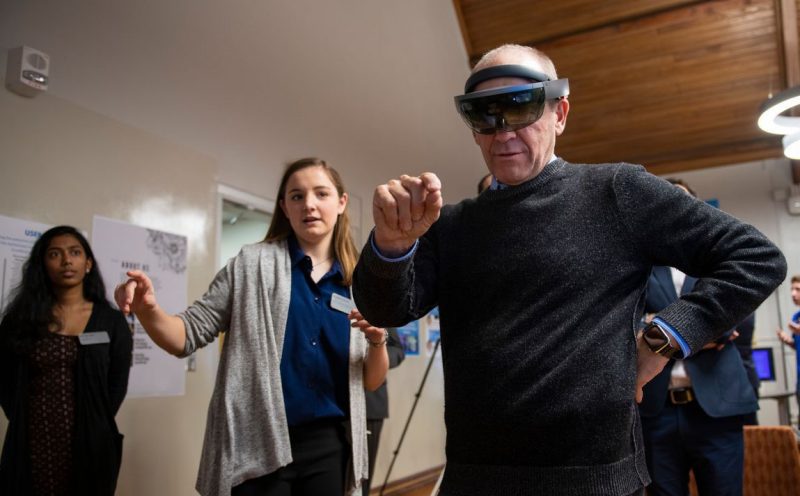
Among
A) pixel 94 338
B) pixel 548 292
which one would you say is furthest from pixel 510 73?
pixel 94 338

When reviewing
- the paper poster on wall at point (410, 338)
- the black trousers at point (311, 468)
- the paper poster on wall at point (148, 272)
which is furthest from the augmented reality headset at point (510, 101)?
the paper poster on wall at point (410, 338)

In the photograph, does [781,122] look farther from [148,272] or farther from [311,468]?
[148,272]

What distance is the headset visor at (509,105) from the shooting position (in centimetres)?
105

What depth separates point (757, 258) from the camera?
38.6 inches

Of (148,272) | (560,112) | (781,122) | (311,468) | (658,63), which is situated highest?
(658,63)

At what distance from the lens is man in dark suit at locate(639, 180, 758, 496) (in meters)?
2.05

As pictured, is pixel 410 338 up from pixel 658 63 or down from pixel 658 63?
down

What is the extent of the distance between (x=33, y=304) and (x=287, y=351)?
1.24m

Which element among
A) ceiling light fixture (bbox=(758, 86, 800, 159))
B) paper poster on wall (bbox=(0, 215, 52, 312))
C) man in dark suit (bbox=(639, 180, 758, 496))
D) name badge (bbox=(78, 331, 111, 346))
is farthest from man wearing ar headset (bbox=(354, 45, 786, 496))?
paper poster on wall (bbox=(0, 215, 52, 312))

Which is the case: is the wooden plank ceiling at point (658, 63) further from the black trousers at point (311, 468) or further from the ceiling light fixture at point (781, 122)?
the black trousers at point (311, 468)

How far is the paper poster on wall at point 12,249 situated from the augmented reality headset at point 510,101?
203cm

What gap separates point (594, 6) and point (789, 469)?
3799 mm

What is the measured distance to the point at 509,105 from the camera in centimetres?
106

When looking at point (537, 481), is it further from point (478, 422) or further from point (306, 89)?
point (306, 89)
